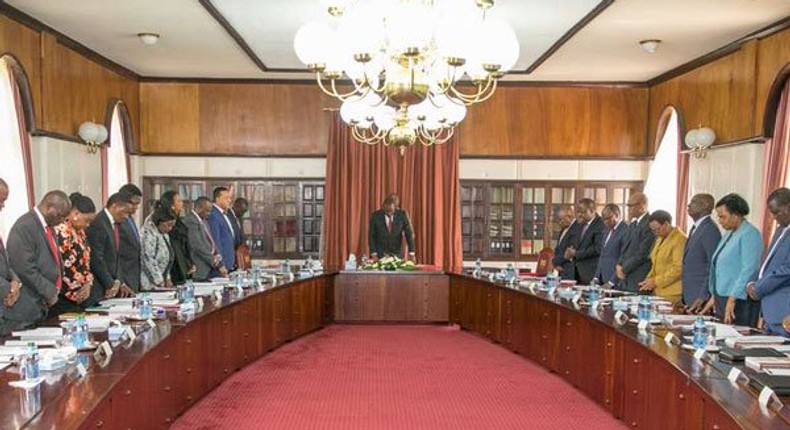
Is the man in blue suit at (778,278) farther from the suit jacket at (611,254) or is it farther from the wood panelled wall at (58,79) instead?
the wood panelled wall at (58,79)

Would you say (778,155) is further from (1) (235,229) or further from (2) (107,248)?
(2) (107,248)

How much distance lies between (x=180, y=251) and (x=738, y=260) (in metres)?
4.82

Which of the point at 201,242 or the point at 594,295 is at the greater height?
the point at 201,242

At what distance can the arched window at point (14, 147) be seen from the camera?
7164 millimetres

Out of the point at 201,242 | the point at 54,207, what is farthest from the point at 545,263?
the point at 54,207

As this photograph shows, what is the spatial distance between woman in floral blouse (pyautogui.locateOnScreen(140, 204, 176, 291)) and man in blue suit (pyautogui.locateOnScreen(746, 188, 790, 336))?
4.64 m

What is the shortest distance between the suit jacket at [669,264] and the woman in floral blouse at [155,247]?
4161mm

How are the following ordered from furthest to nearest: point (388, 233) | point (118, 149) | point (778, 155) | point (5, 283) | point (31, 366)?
1. point (118, 149)
2. point (388, 233)
3. point (778, 155)
4. point (5, 283)
5. point (31, 366)

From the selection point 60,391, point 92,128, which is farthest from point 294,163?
point 60,391

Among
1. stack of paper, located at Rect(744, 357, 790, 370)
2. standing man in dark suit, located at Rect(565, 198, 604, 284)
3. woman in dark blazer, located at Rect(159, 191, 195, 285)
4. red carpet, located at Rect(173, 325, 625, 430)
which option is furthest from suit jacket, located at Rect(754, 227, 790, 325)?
woman in dark blazer, located at Rect(159, 191, 195, 285)

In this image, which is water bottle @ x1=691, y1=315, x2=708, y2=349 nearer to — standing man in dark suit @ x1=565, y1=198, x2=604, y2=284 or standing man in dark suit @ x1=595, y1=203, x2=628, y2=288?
standing man in dark suit @ x1=595, y1=203, x2=628, y2=288

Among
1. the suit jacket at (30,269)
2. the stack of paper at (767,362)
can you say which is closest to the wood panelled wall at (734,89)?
the stack of paper at (767,362)

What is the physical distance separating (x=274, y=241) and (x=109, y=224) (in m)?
5.70

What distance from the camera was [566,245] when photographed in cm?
861
